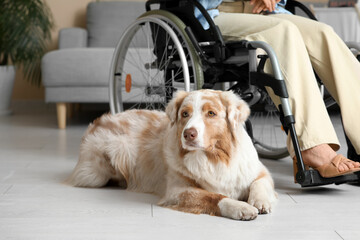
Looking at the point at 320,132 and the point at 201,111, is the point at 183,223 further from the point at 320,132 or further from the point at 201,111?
the point at 320,132

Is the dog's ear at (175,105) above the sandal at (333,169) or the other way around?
above

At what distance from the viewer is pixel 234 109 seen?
5.80 ft

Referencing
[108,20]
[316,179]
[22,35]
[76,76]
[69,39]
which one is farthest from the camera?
[108,20]

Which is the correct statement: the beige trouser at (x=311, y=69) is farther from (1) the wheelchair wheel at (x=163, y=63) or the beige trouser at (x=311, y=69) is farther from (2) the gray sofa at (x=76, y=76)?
(2) the gray sofa at (x=76, y=76)

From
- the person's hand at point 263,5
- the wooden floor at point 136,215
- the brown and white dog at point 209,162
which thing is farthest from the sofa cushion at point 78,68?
the brown and white dog at point 209,162

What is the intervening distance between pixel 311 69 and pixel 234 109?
40 centimetres

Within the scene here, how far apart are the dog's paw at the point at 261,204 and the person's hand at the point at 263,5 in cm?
100

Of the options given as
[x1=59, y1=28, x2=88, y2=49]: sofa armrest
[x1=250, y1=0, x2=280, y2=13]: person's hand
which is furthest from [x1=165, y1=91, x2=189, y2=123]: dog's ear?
[x1=59, y1=28, x2=88, y2=49]: sofa armrest

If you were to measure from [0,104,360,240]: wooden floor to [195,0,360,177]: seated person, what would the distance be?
0.58 ft

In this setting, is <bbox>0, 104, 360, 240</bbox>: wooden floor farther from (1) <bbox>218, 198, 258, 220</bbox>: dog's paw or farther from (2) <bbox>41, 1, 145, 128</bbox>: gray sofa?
(2) <bbox>41, 1, 145, 128</bbox>: gray sofa

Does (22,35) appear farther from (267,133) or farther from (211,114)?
(211,114)

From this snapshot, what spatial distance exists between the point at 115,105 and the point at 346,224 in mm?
1597

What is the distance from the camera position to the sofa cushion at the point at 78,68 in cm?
416

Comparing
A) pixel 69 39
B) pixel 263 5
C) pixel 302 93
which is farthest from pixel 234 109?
pixel 69 39
